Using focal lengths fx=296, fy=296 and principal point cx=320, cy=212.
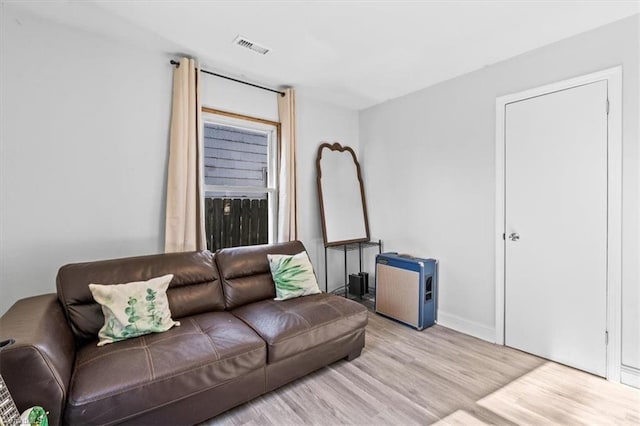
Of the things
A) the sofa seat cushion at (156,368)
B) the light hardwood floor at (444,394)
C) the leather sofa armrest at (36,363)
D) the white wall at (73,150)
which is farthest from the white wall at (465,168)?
the leather sofa armrest at (36,363)

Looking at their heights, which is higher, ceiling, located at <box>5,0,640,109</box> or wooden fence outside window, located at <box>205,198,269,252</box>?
ceiling, located at <box>5,0,640,109</box>

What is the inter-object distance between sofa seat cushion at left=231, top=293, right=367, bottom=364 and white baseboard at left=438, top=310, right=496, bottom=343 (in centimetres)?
123

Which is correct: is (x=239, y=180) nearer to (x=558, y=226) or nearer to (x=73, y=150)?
(x=73, y=150)

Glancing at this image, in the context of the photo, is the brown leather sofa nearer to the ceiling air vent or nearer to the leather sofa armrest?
the leather sofa armrest

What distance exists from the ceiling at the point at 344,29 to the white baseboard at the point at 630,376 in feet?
7.82

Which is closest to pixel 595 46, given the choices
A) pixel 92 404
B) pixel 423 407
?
pixel 423 407

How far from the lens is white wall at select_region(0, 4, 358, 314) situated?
6.50 feet

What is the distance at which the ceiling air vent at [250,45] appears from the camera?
7.64ft

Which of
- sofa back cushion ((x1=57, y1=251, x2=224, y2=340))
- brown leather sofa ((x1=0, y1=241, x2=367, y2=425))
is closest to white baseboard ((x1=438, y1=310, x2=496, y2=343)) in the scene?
brown leather sofa ((x1=0, y1=241, x2=367, y2=425))

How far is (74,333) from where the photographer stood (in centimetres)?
178

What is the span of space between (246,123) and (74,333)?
2.25 metres

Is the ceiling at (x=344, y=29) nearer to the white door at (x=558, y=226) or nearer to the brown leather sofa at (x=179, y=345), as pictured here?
the white door at (x=558, y=226)

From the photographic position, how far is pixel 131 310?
71.1 inches

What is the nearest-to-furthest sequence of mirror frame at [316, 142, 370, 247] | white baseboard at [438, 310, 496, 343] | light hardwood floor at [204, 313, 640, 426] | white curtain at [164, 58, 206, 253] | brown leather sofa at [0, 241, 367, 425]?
brown leather sofa at [0, 241, 367, 425]
light hardwood floor at [204, 313, 640, 426]
white curtain at [164, 58, 206, 253]
white baseboard at [438, 310, 496, 343]
mirror frame at [316, 142, 370, 247]
